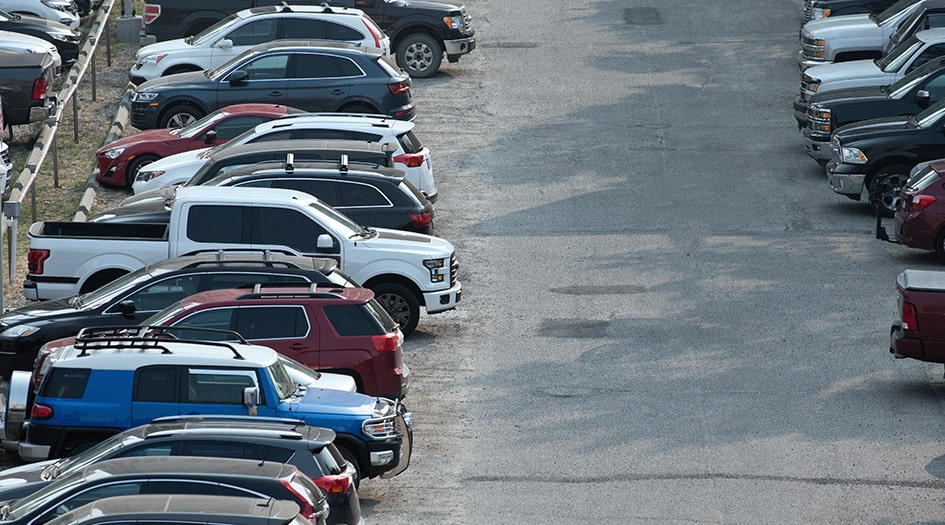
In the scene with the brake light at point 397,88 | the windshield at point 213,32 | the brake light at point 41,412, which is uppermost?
the windshield at point 213,32

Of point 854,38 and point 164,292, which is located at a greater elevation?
point 164,292

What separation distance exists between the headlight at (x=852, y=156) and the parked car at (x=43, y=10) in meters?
15.2

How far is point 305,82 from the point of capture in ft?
79.8

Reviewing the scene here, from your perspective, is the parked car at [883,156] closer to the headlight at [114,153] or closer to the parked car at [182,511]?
the headlight at [114,153]

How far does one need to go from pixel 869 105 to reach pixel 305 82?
9.15m

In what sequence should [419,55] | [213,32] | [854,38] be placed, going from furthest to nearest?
[419,55] < [854,38] < [213,32]

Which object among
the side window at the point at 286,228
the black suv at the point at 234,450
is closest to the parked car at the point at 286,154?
the side window at the point at 286,228

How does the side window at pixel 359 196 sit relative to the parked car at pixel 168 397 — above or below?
below

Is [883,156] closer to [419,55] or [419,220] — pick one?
[419,220]

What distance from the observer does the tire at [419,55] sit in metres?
29.3

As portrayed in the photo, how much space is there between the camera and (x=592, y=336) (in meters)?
18.1

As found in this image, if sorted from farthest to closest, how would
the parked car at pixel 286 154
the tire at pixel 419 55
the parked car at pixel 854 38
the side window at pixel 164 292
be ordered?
the tire at pixel 419 55, the parked car at pixel 854 38, the parked car at pixel 286 154, the side window at pixel 164 292

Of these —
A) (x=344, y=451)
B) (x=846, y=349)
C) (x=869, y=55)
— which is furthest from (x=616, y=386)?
(x=869, y=55)

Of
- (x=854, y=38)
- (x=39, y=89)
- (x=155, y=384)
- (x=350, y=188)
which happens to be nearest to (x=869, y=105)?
(x=854, y=38)
